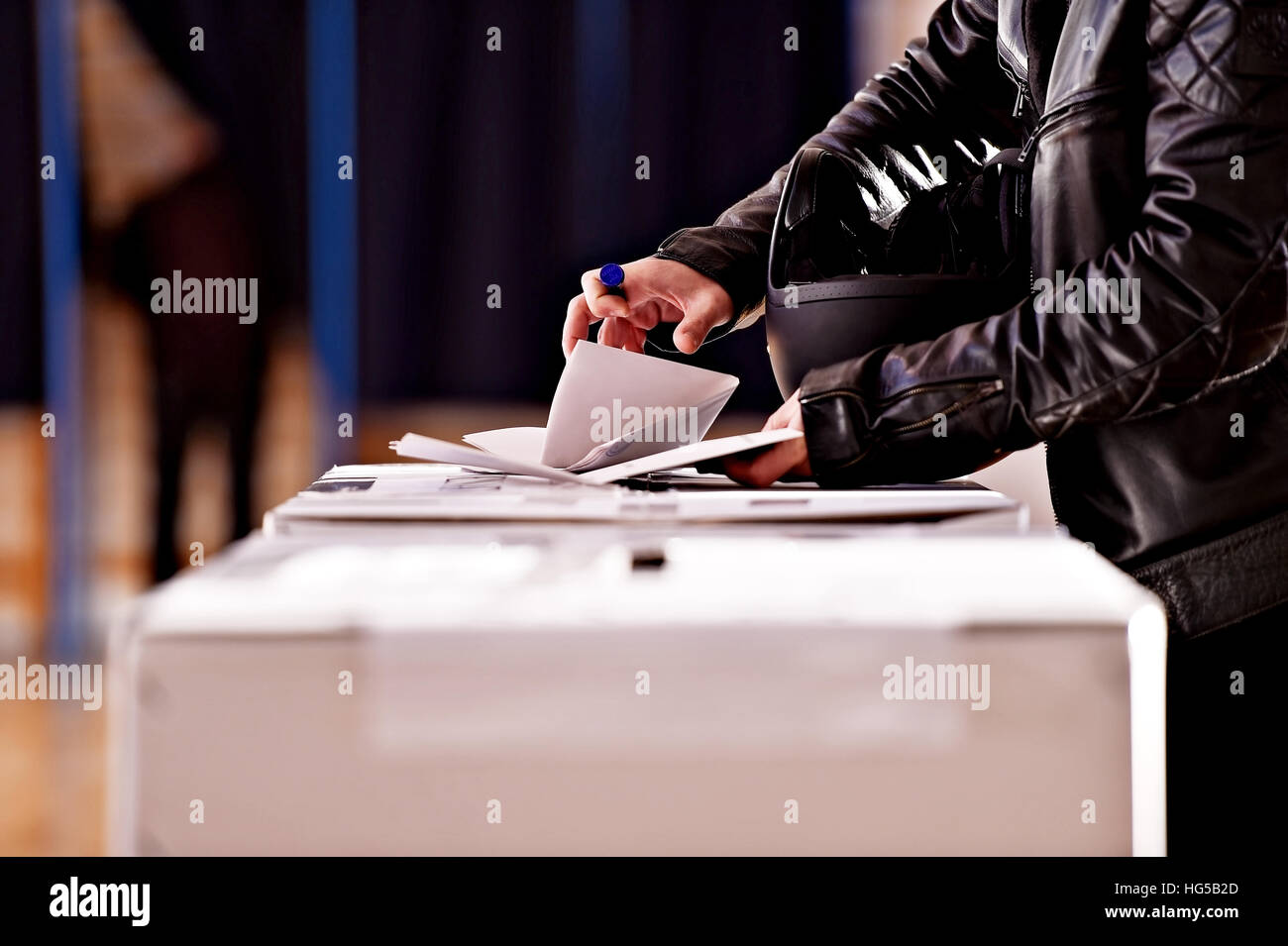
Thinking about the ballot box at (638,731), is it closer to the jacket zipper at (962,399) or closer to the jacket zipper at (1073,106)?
the jacket zipper at (962,399)

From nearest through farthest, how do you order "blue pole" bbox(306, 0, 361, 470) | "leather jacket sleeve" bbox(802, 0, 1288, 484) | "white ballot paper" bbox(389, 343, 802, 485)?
1. "leather jacket sleeve" bbox(802, 0, 1288, 484)
2. "white ballot paper" bbox(389, 343, 802, 485)
3. "blue pole" bbox(306, 0, 361, 470)

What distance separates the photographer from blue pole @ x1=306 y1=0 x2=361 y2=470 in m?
2.69

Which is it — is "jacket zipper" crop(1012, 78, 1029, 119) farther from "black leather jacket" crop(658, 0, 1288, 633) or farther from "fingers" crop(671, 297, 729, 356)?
"fingers" crop(671, 297, 729, 356)

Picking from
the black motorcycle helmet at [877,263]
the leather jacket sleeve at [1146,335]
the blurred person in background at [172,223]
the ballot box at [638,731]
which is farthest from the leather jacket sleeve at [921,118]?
the blurred person in background at [172,223]

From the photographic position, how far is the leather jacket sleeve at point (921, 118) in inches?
37.4

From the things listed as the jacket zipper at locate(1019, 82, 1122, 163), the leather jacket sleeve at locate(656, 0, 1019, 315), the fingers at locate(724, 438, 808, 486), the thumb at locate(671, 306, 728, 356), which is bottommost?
the fingers at locate(724, 438, 808, 486)

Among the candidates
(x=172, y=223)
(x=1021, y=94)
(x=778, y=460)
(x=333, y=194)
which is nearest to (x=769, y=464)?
(x=778, y=460)

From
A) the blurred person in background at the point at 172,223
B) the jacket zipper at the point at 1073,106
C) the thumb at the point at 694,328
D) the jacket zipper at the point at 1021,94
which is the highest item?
the blurred person in background at the point at 172,223

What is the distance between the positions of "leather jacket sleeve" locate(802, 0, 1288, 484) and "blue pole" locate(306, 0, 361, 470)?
7.82 feet

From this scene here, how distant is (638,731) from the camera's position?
33cm

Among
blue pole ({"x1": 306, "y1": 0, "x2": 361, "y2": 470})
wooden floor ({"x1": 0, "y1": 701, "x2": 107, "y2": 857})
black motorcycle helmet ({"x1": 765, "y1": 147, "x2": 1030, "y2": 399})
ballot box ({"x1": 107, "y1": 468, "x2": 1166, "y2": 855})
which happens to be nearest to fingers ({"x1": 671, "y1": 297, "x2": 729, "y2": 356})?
black motorcycle helmet ({"x1": 765, "y1": 147, "x2": 1030, "y2": 399})

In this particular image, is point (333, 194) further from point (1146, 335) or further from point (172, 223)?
point (1146, 335)

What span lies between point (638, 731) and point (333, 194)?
104 inches

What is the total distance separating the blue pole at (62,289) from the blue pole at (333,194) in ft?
2.13
